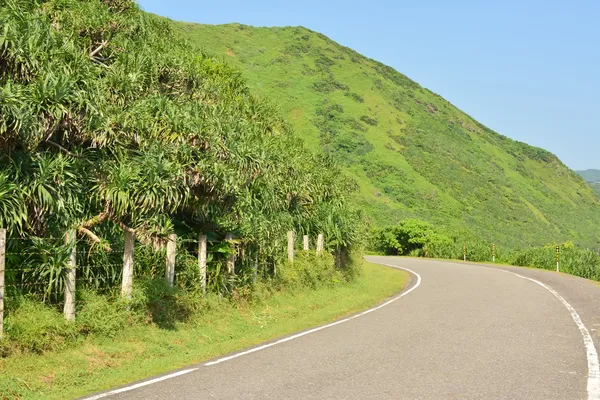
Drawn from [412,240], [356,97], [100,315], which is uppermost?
[356,97]

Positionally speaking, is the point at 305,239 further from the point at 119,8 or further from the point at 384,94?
the point at 384,94

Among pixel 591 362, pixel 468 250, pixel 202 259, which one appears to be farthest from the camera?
pixel 468 250

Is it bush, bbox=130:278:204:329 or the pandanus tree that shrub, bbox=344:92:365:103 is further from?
bush, bbox=130:278:204:329

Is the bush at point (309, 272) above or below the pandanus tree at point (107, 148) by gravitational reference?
below

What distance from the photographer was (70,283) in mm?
9250

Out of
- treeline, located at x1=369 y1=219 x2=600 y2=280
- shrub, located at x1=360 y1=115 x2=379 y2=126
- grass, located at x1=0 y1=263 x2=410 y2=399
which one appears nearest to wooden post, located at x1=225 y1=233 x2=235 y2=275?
grass, located at x1=0 y1=263 x2=410 y2=399

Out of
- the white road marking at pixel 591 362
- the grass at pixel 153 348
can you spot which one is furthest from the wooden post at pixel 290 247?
the white road marking at pixel 591 362

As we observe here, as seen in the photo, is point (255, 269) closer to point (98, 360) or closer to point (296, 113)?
point (98, 360)

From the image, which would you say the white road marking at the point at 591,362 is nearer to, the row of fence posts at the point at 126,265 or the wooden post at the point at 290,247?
the row of fence posts at the point at 126,265

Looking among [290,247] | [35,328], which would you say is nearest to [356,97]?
[290,247]

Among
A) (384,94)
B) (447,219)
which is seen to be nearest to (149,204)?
(447,219)

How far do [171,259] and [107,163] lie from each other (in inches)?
86.9

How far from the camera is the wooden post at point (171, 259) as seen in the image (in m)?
11.8

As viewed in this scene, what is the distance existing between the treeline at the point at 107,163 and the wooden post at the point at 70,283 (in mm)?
168
